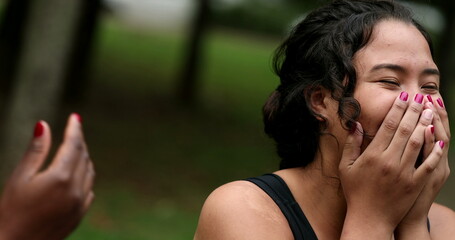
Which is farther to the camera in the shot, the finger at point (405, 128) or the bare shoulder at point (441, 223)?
the bare shoulder at point (441, 223)

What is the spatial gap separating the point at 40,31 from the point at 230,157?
4.53 metres

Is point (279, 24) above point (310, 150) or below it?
below

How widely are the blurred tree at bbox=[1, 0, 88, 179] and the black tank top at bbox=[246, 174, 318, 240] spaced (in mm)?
7108

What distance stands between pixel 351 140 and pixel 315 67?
426 mm

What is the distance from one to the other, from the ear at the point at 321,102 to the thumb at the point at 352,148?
23 cm

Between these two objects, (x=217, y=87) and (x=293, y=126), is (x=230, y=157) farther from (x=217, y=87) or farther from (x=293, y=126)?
(x=293, y=126)

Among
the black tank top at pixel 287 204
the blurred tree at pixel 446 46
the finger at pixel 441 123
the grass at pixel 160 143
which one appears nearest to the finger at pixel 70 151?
the black tank top at pixel 287 204

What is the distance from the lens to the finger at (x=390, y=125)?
3.00 metres

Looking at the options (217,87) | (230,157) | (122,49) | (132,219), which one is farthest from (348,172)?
(122,49)

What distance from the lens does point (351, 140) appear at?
122 inches

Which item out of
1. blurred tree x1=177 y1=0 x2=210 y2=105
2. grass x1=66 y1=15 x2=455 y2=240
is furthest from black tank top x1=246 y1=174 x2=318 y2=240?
blurred tree x1=177 y1=0 x2=210 y2=105

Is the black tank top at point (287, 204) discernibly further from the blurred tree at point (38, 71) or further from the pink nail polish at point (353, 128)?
the blurred tree at point (38, 71)

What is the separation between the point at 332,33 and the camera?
11.0 feet

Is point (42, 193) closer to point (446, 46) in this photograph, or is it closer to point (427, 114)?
point (427, 114)
